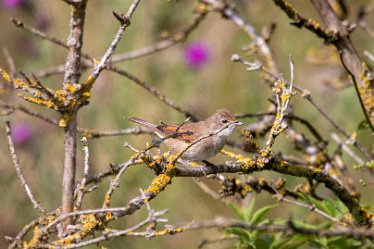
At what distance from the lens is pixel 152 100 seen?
6414 mm

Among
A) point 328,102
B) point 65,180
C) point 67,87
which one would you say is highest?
point 328,102

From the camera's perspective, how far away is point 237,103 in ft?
21.6

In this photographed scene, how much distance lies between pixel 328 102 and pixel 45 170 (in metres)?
2.51

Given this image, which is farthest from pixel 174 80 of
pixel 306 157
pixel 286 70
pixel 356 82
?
pixel 356 82

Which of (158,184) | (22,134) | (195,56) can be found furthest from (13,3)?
(158,184)

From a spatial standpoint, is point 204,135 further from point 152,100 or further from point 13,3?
point 13,3

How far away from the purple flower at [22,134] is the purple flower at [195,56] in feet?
5.48

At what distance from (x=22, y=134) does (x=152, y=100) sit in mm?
1320

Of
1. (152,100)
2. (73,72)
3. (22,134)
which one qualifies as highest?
(152,100)

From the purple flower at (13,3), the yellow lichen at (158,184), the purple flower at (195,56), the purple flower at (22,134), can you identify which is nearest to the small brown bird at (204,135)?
the yellow lichen at (158,184)

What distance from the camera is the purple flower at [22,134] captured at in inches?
227

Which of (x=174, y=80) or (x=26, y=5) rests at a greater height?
(x=26, y=5)

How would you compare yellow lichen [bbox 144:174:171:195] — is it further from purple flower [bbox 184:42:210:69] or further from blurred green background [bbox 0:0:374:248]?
purple flower [bbox 184:42:210:69]

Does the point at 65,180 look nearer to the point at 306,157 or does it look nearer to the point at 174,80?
the point at 306,157
